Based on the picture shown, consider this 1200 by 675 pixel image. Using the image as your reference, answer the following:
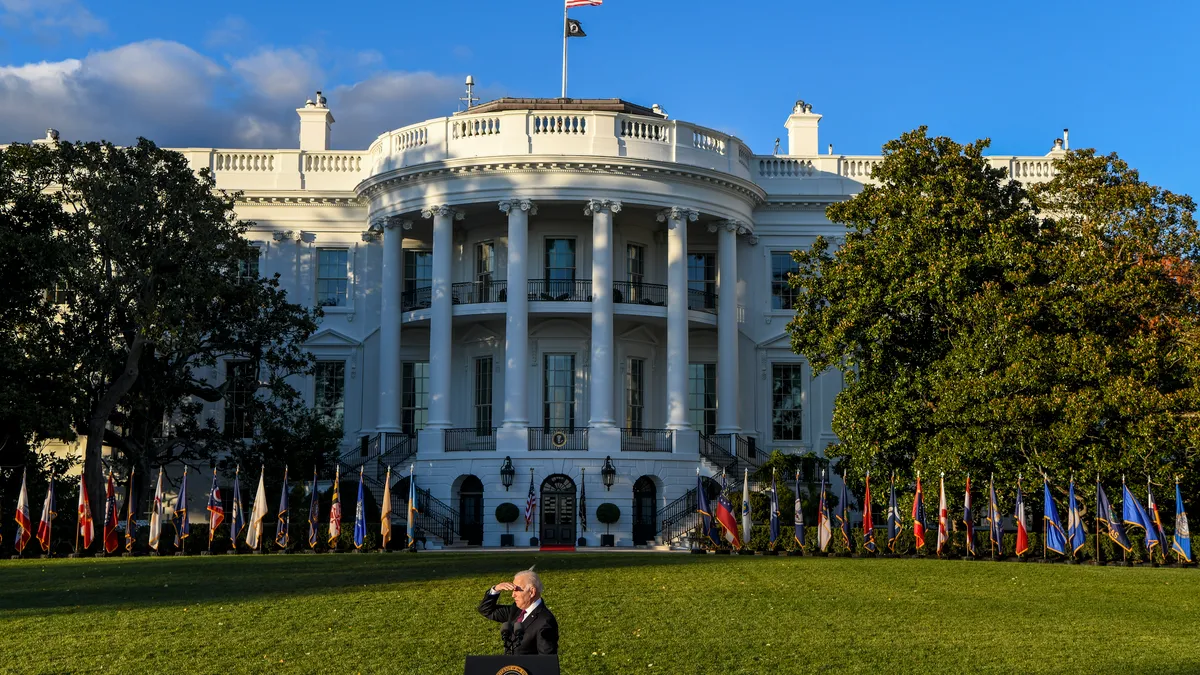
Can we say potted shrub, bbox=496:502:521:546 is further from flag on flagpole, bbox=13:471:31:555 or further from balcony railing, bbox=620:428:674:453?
flag on flagpole, bbox=13:471:31:555

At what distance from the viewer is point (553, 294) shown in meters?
37.8

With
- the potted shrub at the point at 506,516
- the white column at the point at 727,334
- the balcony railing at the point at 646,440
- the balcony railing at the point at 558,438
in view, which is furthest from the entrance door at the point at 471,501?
the white column at the point at 727,334

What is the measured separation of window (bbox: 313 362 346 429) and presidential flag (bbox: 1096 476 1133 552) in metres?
21.9

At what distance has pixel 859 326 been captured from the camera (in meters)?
29.8

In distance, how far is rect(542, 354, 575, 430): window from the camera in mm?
37938

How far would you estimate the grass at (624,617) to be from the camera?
13.7 m

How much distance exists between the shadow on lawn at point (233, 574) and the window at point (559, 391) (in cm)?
1064

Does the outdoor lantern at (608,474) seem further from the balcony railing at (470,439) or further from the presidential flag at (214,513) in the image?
the presidential flag at (214,513)

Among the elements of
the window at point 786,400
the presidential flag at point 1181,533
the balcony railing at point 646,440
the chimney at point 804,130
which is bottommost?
the presidential flag at point 1181,533

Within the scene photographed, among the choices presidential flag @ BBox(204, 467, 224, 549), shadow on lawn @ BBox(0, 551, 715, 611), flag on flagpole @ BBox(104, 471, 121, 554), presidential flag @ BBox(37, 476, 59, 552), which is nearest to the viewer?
shadow on lawn @ BBox(0, 551, 715, 611)

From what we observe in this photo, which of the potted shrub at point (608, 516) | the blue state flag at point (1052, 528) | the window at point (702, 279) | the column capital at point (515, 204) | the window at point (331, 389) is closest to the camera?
the blue state flag at point (1052, 528)

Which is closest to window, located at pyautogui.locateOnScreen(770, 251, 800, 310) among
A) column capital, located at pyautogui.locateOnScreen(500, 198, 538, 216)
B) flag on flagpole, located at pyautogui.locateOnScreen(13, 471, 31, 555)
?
column capital, located at pyautogui.locateOnScreen(500, 198, 538, 216)

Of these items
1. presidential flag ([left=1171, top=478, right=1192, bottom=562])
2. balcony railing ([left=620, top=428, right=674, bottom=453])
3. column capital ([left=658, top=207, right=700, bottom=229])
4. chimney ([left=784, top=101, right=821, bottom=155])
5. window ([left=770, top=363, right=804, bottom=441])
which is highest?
chimney ([left=784, top=101, right=821, bottom=155])

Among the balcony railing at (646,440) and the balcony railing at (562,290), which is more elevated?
the balcony railing at (562,290)
